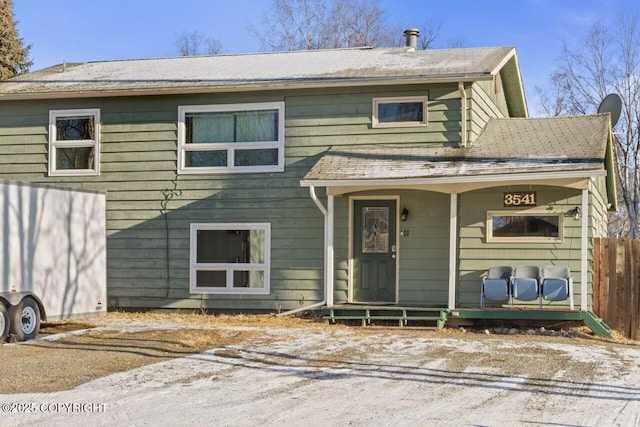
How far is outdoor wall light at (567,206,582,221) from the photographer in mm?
14594

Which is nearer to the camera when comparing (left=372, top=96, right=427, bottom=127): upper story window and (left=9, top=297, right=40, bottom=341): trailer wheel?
(left=9, top=297, right=40, bottom=341): trailer wheel

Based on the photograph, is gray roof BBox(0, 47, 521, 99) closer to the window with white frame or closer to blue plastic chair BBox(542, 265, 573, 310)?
the window with white frame

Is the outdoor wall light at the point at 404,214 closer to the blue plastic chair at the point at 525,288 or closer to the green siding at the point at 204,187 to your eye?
the green siding at the point at 204,187

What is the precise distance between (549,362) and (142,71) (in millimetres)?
11729

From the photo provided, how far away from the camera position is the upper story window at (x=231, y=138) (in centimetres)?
1617

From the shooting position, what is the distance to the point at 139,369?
32.0ft

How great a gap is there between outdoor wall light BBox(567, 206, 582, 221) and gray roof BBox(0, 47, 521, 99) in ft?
9.26

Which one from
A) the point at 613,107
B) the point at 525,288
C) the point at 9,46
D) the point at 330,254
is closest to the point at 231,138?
the point at 330,254

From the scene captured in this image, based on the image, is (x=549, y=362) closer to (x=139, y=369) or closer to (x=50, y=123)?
(x=139, y=369)

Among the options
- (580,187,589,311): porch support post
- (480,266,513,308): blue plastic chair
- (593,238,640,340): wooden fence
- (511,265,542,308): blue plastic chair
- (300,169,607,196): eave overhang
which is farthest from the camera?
(593,238,640,340): wooden fence

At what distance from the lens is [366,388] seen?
866 cm

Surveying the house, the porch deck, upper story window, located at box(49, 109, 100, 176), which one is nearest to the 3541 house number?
the house

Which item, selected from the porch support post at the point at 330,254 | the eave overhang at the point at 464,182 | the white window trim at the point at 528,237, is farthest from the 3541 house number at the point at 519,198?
the porch support post at the point at 330,254

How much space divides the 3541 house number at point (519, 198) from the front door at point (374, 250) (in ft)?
6.95
